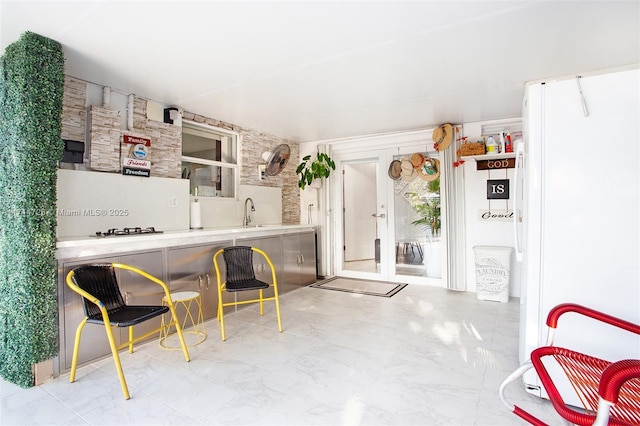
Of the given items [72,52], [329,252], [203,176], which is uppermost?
[72,52]

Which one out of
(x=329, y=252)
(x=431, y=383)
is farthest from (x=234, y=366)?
(x=329, y=252)

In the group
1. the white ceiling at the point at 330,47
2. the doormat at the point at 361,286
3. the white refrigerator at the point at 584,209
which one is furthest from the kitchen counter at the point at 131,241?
the white refrigerator at the point at 584,209

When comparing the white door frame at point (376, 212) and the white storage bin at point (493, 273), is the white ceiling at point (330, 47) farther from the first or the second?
the white storage bin at point (493, 273)

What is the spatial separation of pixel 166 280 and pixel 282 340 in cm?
117

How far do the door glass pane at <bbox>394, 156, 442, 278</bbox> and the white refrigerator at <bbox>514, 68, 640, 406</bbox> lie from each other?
113 inches

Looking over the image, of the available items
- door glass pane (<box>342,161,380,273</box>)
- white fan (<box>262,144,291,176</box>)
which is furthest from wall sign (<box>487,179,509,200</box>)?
white fan (<box>262,144,291,176</box>)

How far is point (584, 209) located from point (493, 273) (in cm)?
251

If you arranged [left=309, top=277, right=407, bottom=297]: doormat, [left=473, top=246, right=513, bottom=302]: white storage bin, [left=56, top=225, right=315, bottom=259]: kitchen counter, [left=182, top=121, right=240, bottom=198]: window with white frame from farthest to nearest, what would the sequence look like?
[left=309, top=277, right=407, bottom=297]: doormat → [left=473, top=246, right=513, bottom=302]: white storage bin → [left=182, top=121, right=240, bottom=198]: window with white frame → [left=56, top=225, right=315, bottom=259]: kitchen counter

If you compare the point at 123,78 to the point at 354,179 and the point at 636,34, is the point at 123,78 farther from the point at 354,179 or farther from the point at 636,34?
the point at 636,34

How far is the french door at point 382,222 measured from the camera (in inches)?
193

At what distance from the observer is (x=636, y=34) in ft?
7.52

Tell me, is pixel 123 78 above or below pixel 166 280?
above

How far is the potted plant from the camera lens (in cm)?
518

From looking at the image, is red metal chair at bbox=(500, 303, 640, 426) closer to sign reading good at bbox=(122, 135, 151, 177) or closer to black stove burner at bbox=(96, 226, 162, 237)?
black stove burner at bbox=(96, 226, 162, 237)
